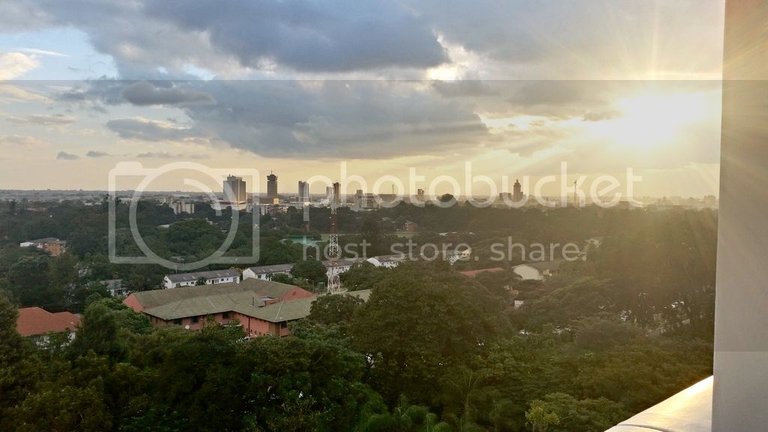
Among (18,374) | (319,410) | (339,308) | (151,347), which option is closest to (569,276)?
(339,308)

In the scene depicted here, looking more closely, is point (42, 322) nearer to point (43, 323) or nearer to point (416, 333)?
point (43, 323)

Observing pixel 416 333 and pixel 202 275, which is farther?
pixel 202 275

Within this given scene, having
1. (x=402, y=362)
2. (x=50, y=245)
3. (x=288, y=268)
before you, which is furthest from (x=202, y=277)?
(x=402, y=362)

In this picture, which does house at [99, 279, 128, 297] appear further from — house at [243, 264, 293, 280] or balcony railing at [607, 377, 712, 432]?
balcony railing at [607, 377, 712, 432]

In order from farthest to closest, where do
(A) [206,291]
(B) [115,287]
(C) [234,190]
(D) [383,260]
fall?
(C) [234,190], (D) [383,260], (B) [115,287], (A) [206,291]

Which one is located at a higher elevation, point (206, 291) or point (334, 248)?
point (334, 248)

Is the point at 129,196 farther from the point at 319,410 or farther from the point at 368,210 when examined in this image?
the point at 319,410

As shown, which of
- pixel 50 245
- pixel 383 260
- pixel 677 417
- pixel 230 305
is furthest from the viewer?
pixel 383 260


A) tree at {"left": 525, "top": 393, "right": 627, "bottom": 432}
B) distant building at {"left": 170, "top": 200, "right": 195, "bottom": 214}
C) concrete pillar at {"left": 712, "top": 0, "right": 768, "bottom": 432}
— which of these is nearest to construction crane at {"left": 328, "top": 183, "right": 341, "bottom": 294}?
distant building at {"left": 170, "top": 200, "right": 195, "bottom": 214}
